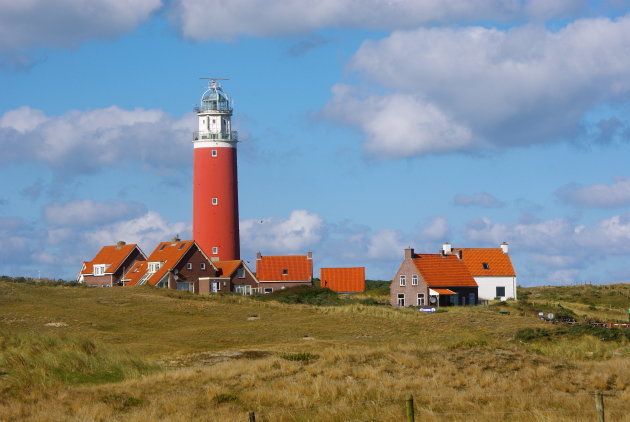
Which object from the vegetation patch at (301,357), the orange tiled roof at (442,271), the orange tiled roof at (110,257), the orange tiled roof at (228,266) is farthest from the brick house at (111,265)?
the vegetation patch at (301,357)

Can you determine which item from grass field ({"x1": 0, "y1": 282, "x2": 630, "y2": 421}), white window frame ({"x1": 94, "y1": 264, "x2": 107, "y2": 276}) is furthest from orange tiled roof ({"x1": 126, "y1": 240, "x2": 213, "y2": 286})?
grass field ({"x1": 0, "y1": 282, "x2": 630, "y2": 421})

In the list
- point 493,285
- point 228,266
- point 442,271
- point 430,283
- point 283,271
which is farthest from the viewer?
point 283,271

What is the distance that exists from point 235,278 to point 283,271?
6.68 m

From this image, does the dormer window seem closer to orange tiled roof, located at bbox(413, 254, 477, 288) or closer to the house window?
the house window

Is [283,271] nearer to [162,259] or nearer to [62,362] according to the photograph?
[162,259]

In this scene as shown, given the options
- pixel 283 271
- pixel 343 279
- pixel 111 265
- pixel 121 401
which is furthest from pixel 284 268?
pixel 121 401

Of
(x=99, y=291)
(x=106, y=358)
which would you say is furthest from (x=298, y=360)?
(x=99, y=291)

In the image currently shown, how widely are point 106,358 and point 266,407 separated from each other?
781 centimetres

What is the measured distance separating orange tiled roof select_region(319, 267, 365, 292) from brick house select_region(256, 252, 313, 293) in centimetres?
179

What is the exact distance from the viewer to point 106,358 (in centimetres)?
2597

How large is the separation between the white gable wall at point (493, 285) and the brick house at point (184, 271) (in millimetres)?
20358

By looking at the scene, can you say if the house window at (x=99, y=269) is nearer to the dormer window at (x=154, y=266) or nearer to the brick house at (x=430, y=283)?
the dormer window at (x=154, y=266)

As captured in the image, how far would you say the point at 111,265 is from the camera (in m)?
82.2

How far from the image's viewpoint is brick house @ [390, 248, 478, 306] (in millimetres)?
65750
